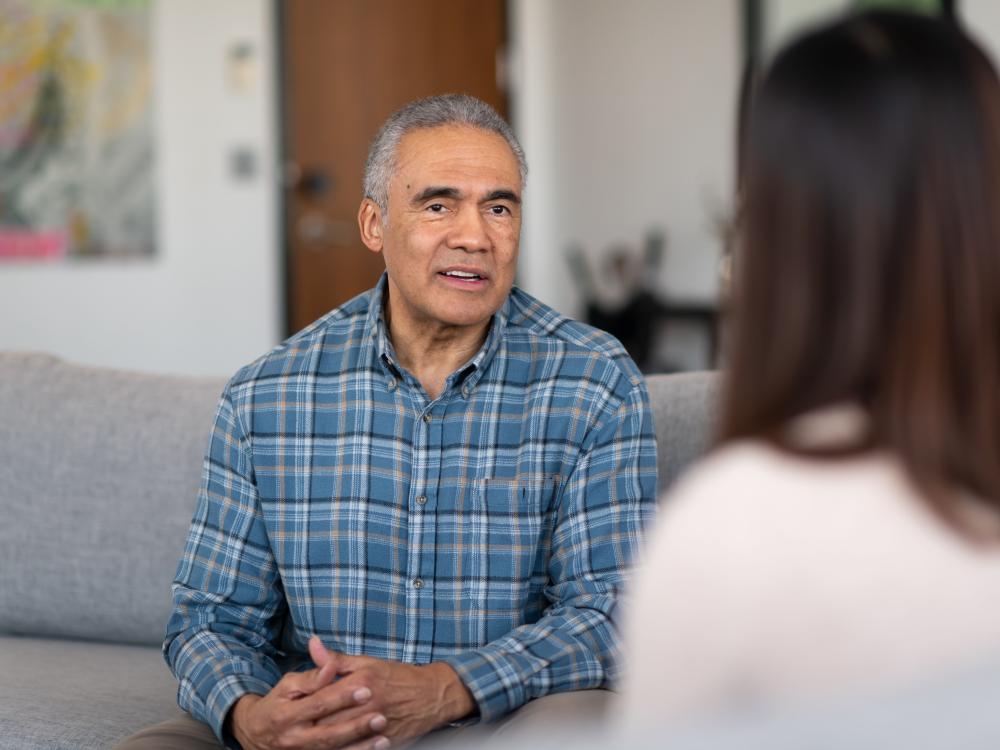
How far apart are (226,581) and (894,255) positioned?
1.20 m

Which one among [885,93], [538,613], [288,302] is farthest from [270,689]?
[288,302]

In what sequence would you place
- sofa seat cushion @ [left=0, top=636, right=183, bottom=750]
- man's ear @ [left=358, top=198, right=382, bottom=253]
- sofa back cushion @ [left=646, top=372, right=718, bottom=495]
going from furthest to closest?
sofa back cushion @ [left=646, top=372, right=718, bottom=495] → man's ear @ [left=358, top=198, right=382, bottom=253] → sofa seat cushion @ [left=0, top=636, right=183, bottom=750]

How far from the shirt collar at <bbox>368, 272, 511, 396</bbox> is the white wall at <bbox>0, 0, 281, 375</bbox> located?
364cm

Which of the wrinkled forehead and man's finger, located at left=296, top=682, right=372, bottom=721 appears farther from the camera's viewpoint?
the wrinkled forehead

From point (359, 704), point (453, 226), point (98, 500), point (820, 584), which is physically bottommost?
point (359, 704)

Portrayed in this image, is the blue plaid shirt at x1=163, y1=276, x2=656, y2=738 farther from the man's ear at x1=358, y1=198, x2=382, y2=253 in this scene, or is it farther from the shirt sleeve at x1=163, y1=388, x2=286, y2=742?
the man's ear at x1=358, y1=198, x2=382, y2=253

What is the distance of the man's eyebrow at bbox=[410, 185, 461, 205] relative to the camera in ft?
6.23

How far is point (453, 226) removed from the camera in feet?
6.23

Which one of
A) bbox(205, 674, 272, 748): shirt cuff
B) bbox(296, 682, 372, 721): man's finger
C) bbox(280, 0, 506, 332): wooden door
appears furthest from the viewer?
bbox(280, 0, 506, 332): wooden door

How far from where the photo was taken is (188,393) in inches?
89.8

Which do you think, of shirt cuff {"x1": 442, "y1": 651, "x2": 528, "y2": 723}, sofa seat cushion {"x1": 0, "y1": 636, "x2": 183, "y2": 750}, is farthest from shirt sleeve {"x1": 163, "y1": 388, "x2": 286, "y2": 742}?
shirt cuff {"x1": 442, "y1": 651, "x2": 528, "y2": 723}

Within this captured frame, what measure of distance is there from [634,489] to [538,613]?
0.71 feet

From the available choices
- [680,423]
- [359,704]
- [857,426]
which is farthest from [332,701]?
[857,426]

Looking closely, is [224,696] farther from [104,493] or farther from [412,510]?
[104,493]
